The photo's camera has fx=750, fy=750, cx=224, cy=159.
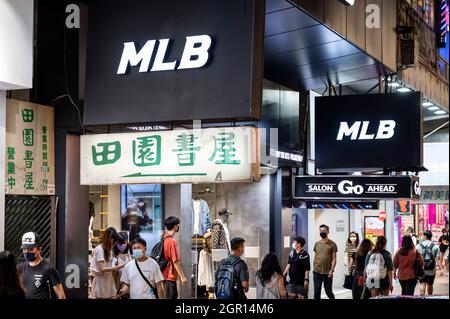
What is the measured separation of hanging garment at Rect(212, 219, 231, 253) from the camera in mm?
14812

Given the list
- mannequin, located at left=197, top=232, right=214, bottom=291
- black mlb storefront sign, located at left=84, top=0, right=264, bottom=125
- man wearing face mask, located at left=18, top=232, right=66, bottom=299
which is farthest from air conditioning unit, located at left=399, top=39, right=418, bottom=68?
man wearing face mask, located at left=18, top=232, right=66, bottom=299

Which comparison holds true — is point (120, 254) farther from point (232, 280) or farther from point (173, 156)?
point (173, 156)

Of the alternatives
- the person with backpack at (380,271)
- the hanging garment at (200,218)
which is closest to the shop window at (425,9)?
the person with backpack at (380,271)

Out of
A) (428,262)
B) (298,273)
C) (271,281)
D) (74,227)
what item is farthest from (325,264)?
(74,227)

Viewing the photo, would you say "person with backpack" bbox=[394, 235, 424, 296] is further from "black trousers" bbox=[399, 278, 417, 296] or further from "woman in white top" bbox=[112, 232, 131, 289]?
"woman in white top" bbox=[112, 232, 131, 289]

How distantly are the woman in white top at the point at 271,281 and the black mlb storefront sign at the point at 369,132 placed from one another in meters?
4.48

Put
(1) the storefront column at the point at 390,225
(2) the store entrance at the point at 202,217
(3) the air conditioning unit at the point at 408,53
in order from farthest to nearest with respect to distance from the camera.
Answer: (1) the storefront column at the point at 390,225 < (2) the store entrance at the point at 202,217 < (3) the air conditioning unit at the point at 408,53

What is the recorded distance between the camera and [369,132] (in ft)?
44.0

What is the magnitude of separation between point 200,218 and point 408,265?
4180mm

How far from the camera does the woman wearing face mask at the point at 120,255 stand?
10731 mm

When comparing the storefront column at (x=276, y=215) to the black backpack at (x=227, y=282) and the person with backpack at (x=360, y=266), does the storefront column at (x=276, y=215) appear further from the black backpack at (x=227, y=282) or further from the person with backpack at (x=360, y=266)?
the black backpack at (x=227, y=282)

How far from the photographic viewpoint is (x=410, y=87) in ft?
54.8

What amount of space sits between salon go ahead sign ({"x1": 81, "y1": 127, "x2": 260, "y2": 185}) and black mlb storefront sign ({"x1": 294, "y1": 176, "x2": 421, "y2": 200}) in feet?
18.1
